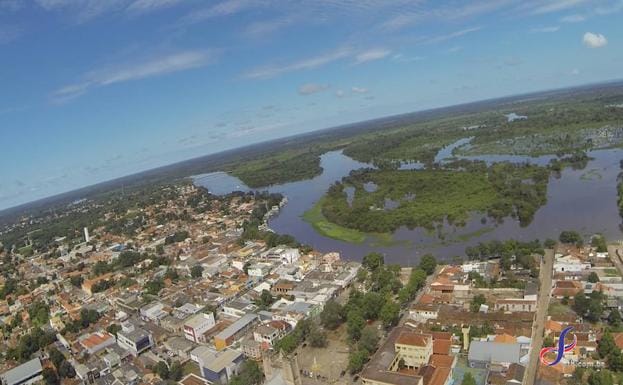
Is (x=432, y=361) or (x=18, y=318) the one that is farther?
(x=18, y=318)

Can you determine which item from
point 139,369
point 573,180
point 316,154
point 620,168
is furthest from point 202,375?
point 316,154

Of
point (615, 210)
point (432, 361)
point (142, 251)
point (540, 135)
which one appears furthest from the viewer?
point (540, 135)

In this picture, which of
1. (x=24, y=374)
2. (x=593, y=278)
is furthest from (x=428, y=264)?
(x=24, y=374)

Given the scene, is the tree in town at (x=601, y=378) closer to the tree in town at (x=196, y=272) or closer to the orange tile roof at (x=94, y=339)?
the orange tile roof at (x=94, y=339)

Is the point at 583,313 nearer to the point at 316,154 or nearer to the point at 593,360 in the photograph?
the point at 593,360

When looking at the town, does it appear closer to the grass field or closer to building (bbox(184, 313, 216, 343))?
building (bbox(184, 313, 216, 343))

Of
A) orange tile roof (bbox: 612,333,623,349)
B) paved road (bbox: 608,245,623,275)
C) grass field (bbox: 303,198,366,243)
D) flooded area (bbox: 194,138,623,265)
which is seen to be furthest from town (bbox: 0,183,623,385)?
grass field (bbox: 303,198,366,243)

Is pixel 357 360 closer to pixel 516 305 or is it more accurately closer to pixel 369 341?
pixel 369 341
